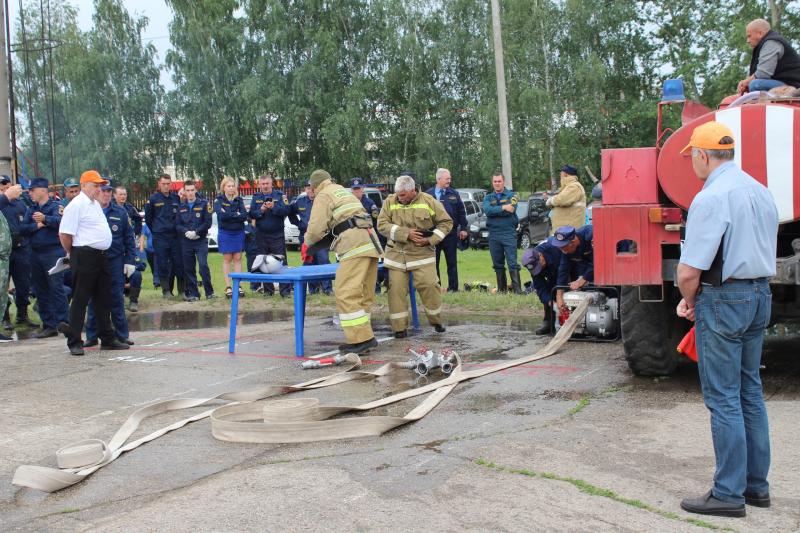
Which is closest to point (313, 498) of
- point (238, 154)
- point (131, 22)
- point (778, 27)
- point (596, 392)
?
point (596, 392)

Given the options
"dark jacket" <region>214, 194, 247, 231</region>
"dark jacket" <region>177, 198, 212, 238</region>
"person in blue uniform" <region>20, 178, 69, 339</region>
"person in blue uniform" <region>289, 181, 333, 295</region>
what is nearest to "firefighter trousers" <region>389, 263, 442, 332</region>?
"person in blue uniform" <region>289, 181, 333, 295</region>

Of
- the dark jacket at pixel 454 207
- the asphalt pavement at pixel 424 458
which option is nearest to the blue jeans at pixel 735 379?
the asphalt pavement at pixel 424 458

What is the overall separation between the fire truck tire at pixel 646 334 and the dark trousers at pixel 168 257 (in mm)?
9183

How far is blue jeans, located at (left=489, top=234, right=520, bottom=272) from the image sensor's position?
13336 mm

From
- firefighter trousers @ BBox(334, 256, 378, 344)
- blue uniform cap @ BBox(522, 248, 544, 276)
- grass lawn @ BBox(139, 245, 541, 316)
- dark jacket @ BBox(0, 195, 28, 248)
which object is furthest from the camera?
grass lawn @ BBox(139, 245, 541, 316)

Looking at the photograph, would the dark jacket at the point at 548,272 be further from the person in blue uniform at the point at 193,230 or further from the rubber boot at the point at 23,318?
the rubber boot at the point at 23,318

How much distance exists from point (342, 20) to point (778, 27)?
58.0ft

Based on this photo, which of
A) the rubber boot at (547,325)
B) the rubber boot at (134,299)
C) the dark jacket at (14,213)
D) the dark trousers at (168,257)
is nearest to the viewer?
the rubber boot at (547,325)

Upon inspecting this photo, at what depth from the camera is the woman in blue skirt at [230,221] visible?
564 inches

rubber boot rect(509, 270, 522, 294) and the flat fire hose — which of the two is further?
rubber boot rect(509, 270, 522, 294)

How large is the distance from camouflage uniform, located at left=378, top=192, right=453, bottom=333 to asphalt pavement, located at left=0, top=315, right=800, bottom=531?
1.75 metres

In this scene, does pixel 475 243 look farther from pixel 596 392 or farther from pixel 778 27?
pixel 596 392

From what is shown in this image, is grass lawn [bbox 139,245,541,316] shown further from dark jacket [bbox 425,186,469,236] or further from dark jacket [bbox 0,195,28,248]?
dark jacket [bbox 0,195,28,248]

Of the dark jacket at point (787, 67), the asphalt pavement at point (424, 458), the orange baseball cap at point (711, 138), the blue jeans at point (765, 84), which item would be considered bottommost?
the asphalt pavement at point (424, 458)
